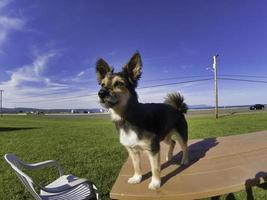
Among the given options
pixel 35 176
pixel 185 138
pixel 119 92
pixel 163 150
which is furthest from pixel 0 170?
pixel 119 92

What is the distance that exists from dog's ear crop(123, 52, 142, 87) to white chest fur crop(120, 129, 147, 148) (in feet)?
1.67

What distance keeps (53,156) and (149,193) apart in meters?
8.92

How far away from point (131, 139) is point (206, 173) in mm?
905

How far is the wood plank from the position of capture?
3.24 m

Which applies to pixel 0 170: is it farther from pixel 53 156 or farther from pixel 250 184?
pixel 250 184

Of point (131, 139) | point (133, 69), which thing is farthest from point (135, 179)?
point (133, 69)

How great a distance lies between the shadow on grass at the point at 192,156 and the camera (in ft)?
13.2

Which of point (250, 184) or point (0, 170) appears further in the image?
point (0, 170)

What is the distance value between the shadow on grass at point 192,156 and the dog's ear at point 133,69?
1.12 meters

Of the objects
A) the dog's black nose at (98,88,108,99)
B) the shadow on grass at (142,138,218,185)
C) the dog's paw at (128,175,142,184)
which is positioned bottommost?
the dog's paw at (128,175,142,184)

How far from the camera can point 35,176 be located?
27.8 feet

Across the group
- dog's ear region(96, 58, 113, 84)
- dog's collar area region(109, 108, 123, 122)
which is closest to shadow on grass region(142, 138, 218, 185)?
dog's collar area region(109, 108, 123, 122)

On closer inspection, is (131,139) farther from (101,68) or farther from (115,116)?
(101,68)

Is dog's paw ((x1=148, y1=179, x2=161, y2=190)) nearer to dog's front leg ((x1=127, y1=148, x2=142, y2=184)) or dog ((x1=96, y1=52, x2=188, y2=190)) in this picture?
dog ((x1=96, y1=52, x2=188, y2=190))
